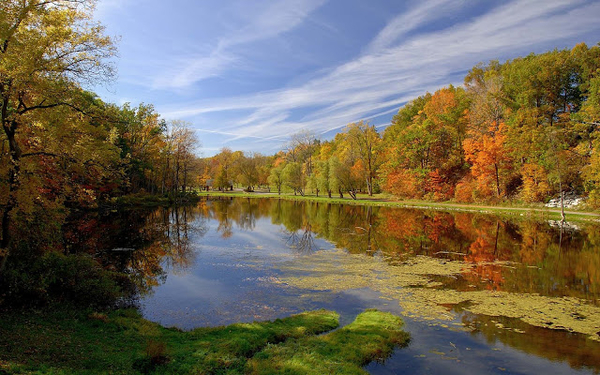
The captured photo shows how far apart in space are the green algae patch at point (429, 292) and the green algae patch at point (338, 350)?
181cm

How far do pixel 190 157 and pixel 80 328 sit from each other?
53.2 metres

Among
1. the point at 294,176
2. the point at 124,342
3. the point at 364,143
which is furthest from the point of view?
the point at 294,176

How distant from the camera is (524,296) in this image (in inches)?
450

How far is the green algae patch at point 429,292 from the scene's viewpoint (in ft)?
31.6

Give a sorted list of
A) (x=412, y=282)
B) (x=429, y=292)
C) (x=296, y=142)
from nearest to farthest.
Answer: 1. (x=429, y=292)
2. (x=412, y=282)
3. (x=296, y=142)

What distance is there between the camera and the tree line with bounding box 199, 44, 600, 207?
34438 mm

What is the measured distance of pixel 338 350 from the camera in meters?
7.39

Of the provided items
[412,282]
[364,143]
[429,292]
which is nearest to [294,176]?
[364,143]

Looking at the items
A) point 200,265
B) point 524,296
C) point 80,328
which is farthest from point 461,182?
point 80,328

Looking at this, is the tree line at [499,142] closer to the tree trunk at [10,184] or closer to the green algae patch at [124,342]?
the green algae patch at [124,342]

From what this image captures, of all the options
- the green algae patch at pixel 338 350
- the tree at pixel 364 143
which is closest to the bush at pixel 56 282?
the green algae patch at pixel 338 350

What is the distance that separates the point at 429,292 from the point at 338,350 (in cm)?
598

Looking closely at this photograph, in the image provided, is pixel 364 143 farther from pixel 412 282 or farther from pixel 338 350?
pixel 338 350

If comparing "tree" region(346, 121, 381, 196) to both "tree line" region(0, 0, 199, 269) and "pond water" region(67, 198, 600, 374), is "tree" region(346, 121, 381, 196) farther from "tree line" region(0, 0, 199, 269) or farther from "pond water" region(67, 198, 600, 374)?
"tree line" region(0, 0, 199, 269)
